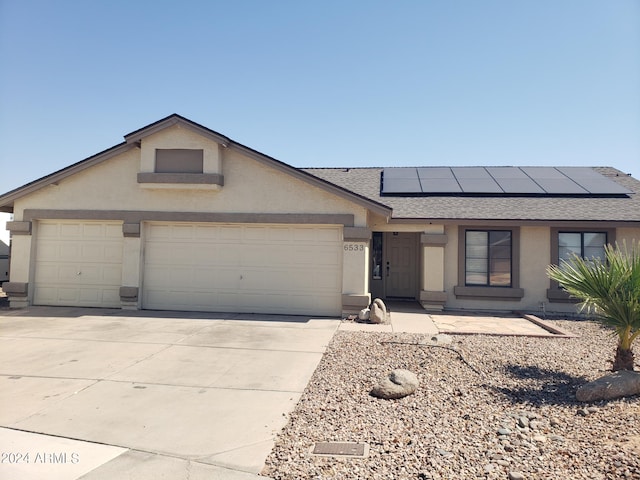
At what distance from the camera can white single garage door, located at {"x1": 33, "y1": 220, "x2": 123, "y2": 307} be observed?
40.4ft

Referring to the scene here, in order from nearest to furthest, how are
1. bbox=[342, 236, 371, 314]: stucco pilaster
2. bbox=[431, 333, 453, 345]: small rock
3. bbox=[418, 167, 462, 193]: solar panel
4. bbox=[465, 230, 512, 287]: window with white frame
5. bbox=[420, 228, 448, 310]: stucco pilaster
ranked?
bbox=[431, 333, 453, 345]: small rock
bbox=[342, 236, 371, 314]: stucco pilaster
bbox=[420, 228, 448, 310]: stucco pilaster
bbox=[465, 230, 512, 287]: window with white frame
bbox=[418, 167, 462, 193]: solar panel

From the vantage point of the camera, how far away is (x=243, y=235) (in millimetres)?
11984

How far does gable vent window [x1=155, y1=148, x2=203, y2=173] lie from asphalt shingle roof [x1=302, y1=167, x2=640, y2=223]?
608 centimetres

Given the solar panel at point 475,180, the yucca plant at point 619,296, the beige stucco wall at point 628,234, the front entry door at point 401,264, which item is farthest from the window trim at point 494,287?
the yucca plant at point 619,296

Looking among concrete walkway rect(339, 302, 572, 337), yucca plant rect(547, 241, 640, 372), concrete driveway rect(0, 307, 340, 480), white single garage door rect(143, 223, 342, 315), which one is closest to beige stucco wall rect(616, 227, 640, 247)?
concrete walkway rect(339, 302, 572, 337)

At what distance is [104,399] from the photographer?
5309mm

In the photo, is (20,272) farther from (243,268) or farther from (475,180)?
(475,180)

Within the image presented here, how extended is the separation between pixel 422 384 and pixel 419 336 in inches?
123

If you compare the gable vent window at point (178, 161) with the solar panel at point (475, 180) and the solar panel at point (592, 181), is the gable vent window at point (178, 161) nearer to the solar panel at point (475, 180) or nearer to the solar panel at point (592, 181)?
the solar panel at point (475, 180)

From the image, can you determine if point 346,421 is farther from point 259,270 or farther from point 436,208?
point 436,208

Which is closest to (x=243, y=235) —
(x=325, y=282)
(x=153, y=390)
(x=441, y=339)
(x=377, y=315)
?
(x=325, y=282)

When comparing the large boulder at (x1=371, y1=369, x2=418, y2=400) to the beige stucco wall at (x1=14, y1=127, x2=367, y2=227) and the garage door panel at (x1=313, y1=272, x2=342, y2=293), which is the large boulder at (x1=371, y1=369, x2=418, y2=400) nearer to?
the garage door panel at (x1=313, y1=272, x2=342, y2=293)

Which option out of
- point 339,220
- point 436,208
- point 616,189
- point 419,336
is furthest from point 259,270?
point 616,189

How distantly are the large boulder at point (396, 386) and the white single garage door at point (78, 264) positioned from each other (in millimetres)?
9511
